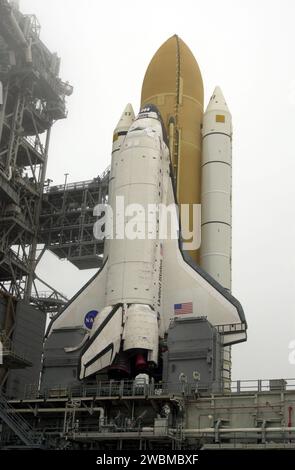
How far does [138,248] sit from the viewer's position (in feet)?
104

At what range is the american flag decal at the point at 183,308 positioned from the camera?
106 ft

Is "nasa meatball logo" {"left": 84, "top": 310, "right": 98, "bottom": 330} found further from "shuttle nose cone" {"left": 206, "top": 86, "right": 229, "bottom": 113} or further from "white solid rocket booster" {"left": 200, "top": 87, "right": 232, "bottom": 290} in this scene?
"shuttle nose cone" {"left": 206, "top": 86, "right": 229, "bottom": 113}

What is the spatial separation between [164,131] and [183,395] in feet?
45.6

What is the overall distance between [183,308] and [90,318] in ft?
15.5

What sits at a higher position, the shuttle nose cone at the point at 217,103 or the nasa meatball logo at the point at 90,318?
the shuttle nose cone at the point at 217,103

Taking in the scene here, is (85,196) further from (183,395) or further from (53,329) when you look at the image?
(183,395)

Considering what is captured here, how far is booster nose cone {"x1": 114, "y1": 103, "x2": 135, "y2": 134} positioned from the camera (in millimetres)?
40938

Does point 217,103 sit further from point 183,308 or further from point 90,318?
point 90,318

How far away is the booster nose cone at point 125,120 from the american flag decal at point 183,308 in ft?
41.8

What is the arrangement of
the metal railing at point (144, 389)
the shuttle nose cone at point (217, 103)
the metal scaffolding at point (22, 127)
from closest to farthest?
the metal railing at point (144, 389) < the shuttle nose cone at point (217, 103) < the metal scaffolding at point (22, 127)

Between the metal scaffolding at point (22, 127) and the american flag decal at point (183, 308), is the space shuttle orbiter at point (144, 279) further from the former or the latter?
A: the metal scaffolding at point (22, 127)

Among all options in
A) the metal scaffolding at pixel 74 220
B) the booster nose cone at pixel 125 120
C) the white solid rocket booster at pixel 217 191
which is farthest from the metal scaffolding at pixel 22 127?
the white solid rocket booster at pixel 217 191

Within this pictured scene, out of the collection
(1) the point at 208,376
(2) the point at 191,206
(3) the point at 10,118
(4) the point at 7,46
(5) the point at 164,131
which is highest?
(4) the point at 7,46

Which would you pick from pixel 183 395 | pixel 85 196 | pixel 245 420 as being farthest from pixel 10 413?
pixel 85 196
